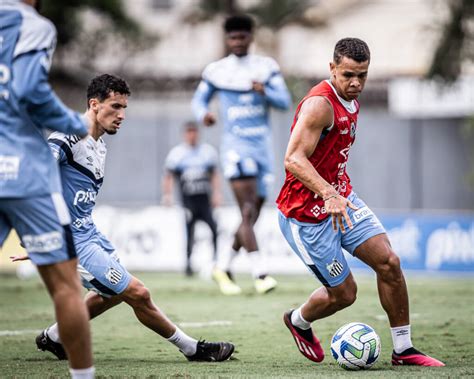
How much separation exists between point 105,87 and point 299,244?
1.77m

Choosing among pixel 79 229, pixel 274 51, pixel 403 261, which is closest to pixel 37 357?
pixel 79 229

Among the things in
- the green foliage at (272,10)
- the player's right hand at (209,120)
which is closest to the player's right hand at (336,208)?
the player's right hand at (209,120)

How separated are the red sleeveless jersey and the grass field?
110 cm

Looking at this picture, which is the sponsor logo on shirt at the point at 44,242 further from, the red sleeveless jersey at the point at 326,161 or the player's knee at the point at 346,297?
the player's knee at the point at 346,297

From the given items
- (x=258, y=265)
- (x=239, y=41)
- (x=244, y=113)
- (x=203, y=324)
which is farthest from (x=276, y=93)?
(x=203, y=324)

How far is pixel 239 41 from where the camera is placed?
12422mm

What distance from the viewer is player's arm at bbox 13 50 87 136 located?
526 centimetres

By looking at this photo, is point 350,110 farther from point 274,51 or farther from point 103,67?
A: point 103,67

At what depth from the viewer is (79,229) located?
23.7 ft

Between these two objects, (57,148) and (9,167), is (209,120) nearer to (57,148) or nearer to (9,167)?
(57,148)

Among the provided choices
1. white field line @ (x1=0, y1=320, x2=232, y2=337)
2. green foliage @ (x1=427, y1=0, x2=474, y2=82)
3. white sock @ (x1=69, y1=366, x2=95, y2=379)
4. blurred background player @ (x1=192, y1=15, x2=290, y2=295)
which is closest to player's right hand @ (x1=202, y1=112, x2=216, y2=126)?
blurred background player @ (x1=192, y1=15, x2=290, y2=295)

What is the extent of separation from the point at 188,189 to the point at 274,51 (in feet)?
45.2

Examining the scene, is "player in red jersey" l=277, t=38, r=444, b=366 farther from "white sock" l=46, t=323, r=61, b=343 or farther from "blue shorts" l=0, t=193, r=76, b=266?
"blue shorts" l=0, t=193, r=76, b=266

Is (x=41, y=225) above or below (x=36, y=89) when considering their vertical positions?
below
